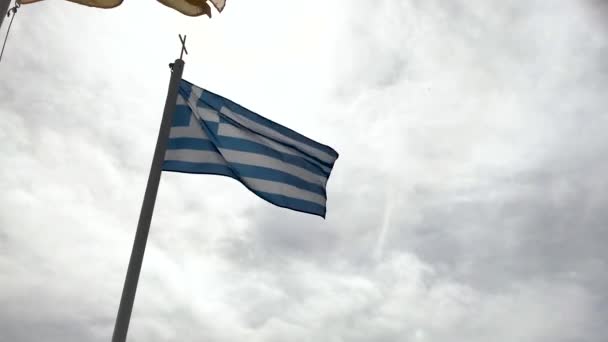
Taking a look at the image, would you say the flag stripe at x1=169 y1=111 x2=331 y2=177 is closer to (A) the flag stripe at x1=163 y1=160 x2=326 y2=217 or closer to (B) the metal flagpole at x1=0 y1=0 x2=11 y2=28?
(A) the flag stripe at x1=163 y1=160 x2=326 y2=217

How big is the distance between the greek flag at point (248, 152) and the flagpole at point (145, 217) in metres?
1.10

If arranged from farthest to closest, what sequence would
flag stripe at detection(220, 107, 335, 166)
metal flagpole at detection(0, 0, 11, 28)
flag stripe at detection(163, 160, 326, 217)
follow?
flag stripe at detection(220, 107, 335, 166) → flag stripe at detection(163, 160, 326, 217) → metal flagpole at detection(0, 0, 11, 28)

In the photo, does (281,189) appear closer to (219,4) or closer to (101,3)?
(219,4)

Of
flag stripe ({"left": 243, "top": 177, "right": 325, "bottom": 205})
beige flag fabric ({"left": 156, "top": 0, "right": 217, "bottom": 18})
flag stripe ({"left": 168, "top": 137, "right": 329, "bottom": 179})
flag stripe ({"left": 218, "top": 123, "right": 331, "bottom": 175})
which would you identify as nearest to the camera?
beige flag fabric ({"left": 156, "top": 0, "right": 217, "bottom": 18})

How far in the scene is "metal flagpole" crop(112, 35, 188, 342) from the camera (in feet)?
32.8

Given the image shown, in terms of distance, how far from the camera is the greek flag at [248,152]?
13336mm

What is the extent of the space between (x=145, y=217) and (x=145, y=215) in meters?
0.04

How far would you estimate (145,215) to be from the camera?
11.0 m

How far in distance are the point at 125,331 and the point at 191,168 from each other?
429 centimetres

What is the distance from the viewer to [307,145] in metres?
14.6

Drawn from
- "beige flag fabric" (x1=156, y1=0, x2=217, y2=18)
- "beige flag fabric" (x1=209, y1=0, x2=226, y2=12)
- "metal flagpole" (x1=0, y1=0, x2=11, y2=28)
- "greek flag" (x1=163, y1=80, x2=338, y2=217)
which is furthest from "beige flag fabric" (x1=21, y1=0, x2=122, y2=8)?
"metal flagpole" (x1=0, y1=0, x2=11, y2=28)

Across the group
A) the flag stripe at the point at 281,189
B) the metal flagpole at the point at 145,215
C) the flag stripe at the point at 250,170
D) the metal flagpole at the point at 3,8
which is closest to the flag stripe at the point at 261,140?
the flag stripe at the point at 250,170

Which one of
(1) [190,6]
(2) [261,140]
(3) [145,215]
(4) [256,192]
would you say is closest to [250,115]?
(2) [261,140]

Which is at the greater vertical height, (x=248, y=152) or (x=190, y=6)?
(x=190, y=6)
